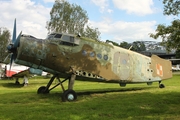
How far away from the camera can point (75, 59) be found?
1256 cm

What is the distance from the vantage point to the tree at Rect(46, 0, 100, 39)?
50219 mm

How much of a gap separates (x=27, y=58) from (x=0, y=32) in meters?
71.6

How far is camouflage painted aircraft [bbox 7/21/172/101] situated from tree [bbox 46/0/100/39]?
36643 mm

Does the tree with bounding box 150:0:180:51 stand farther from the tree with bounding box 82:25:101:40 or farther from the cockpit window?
the tree with bounding box 82:25:101:40

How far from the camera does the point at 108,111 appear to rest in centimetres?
862

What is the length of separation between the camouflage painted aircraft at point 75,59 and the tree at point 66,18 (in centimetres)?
3664

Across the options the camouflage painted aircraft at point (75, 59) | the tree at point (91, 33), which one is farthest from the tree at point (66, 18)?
the camouflage painted aircraft at point (75, 59)

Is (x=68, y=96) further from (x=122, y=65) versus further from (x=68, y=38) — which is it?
(x=122, y=65)

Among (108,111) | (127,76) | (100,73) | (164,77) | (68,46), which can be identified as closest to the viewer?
(108,111)

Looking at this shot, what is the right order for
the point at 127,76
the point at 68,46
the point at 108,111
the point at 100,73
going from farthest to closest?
1. the point at 127,76
2. the point at 100,73
3. the point at 68,46
4. the point at 108,111

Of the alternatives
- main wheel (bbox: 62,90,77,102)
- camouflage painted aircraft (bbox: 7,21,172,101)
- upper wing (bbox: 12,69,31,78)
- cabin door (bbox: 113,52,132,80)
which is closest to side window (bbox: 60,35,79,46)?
camouflage painted aircraft (bbox: 7,21,172,101)

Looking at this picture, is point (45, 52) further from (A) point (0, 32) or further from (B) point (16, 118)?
(A) point (0, 32)

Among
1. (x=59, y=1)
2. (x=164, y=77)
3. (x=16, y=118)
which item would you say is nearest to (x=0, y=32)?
(x=59, y=1)

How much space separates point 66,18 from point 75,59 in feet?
129
